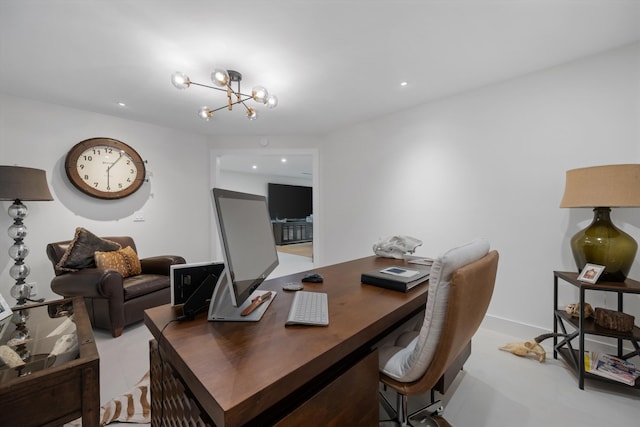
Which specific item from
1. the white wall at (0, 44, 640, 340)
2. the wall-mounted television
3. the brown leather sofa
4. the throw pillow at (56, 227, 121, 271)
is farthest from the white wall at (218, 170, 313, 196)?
the brown leather sofa

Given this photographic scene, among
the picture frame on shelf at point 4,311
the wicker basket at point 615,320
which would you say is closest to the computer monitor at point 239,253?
the picture frame on shelf at point 4,311

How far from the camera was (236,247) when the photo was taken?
0.82 metres

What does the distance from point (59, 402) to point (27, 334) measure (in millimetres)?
579

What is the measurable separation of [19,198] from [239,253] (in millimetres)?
2636

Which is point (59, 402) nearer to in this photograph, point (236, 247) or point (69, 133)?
point (236, 247)

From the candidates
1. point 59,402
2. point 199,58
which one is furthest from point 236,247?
point 199,58

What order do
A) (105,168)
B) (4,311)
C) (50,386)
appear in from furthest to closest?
(105,168)
(4,311)
(50,386)

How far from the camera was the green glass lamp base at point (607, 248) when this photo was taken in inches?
61.8

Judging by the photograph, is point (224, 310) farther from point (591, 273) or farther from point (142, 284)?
point (591, 273)

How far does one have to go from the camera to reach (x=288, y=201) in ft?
28.8

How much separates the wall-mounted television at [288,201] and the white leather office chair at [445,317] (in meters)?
7.31

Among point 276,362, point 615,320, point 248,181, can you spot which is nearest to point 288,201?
point 248,181

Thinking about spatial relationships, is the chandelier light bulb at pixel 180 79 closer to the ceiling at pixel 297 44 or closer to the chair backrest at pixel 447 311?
the ceiling at pixel 297 44

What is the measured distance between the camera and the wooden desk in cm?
54
